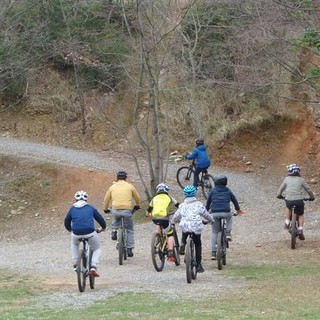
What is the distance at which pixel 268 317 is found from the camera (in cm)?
Answer: 945

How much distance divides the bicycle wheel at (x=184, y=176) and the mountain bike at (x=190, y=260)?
10125mm

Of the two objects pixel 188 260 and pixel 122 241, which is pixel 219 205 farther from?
pixel 122 241

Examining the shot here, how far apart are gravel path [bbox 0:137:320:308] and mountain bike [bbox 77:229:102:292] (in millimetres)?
165

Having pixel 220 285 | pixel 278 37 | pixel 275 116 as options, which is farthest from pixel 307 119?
pixel 220 285

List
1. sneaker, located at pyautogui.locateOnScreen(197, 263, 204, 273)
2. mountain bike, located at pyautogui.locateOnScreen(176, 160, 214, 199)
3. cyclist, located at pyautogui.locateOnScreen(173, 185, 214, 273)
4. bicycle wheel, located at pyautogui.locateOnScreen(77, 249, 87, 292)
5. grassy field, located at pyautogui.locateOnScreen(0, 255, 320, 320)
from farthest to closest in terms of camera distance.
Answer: mountain bike, located at pyautogui.locateOnScreen(176, 160, 214, 199)
sneaker, located at pyautogui.locateOnScreen(197, 263, 204, 273)
cyclist, located at pyautogui.locateOnScreen(173, 185, 214, 273)
bicycle wheel, located at pyautogui.locateOnScreen(77, 249, 87, 292)
grassy field, located at pyautogui.locateOnScreen(0, 255, 320, 320)

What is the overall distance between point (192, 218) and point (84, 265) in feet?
6.68

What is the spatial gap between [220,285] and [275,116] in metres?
18.8

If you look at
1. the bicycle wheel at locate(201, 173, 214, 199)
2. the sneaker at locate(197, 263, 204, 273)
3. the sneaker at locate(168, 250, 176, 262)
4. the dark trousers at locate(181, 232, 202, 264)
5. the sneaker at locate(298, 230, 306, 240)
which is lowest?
the sneaker at locate(197, 263, 204, 273)

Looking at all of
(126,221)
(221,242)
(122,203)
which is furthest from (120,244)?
(221,242)

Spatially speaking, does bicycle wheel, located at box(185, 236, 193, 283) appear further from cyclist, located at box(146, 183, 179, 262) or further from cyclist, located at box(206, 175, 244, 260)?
cyclist, located at box(206, 175, 244, 260)

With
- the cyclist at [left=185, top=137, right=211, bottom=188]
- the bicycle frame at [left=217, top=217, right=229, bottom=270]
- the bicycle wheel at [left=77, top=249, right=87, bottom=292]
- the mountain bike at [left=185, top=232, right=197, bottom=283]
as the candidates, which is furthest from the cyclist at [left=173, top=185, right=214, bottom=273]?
the cyclist at [left=185, top=137, right=211, bottom=188]

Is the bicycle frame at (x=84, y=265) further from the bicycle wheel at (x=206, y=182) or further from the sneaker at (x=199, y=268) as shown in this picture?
the bicycle wheel at (x=206, y=182)

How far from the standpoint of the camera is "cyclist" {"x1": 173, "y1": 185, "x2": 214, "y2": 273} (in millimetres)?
12891

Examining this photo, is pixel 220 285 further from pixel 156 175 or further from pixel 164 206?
pixel 156 175
